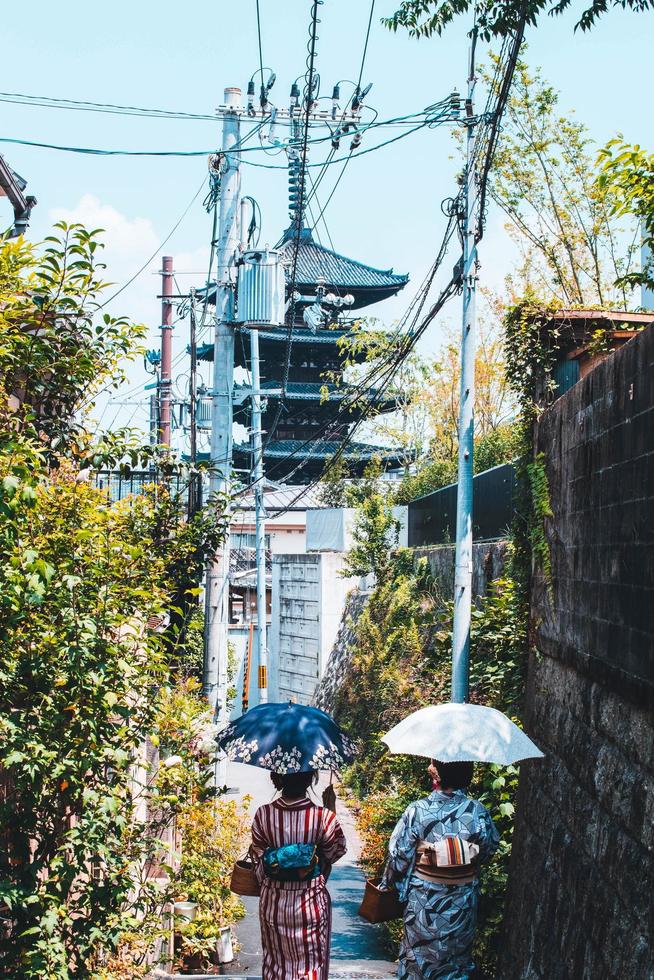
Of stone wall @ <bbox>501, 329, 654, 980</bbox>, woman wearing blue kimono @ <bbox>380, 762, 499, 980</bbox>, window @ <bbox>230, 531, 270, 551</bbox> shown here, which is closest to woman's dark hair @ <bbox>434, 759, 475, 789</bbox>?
woman wearing blue kimono @ <bbox>380, 762, 499, 980</bbox>

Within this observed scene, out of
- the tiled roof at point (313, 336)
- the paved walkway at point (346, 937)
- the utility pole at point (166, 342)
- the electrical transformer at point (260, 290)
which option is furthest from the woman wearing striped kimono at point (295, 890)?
the tiled roof at point (313, 336)

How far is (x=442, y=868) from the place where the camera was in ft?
14.6

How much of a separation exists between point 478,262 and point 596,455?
4.10m

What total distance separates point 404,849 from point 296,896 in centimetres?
61

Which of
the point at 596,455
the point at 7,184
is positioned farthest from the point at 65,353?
the point at 7,184

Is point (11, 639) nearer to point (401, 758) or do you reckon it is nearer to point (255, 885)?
point (255, 885)

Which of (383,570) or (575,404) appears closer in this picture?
(575,404)

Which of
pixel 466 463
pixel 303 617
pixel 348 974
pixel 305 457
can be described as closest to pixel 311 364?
pixel 305 457

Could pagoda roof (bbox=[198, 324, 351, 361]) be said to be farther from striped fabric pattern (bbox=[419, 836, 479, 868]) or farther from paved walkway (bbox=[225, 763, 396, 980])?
striped fabric pattern (bbox=[419, 836, 479, 868])

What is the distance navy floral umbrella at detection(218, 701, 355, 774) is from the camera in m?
4.78

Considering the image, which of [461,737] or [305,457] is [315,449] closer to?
[305,457]

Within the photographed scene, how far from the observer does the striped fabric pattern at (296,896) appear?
4750 millimetres

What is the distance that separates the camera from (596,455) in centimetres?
618

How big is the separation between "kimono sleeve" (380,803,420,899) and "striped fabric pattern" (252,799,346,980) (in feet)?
1.05
